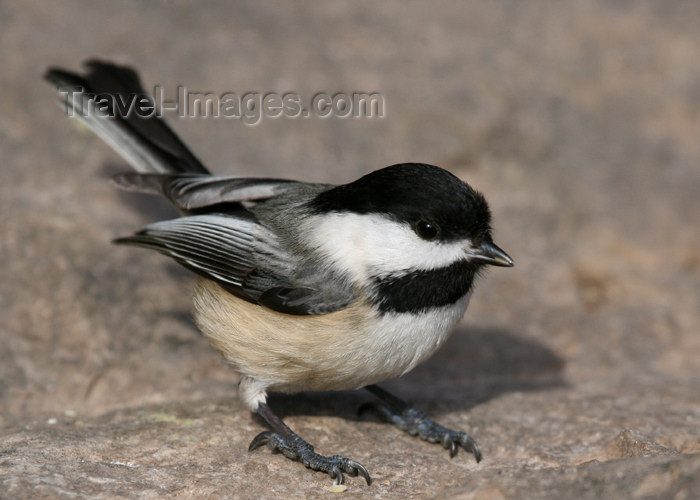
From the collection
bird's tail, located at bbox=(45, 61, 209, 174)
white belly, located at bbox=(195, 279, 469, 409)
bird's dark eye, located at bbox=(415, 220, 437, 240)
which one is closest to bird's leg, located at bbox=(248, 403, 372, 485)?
white belly, located at bbox=(195, 279, 469, 409)

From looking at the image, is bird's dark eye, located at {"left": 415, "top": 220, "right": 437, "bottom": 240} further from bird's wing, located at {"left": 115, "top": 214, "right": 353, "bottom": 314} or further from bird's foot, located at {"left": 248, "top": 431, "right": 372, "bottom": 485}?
bird's foot, located at {"left": 248, "top": 431, "right": 372, "bottom": 485}

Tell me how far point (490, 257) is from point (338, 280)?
75 cm

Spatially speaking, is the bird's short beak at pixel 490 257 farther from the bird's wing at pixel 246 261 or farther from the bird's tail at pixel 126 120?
the bird's tail at pixel 126 120

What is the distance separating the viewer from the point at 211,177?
16.0ft

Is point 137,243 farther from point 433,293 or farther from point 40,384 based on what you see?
point 433,293

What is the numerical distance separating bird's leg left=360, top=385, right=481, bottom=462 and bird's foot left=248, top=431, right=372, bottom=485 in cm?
64

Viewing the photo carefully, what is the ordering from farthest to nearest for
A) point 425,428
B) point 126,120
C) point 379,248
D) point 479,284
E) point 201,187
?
point 479,284 < point 126,120 < point 201,187 < point 425,428 < point 379,248

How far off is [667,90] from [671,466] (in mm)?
5559

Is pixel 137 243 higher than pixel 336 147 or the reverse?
the reverse

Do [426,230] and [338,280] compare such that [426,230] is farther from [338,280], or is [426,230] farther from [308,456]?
[308,456]

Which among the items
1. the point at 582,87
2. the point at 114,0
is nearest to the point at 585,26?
the point at 582,87

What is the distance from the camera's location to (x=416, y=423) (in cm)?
447

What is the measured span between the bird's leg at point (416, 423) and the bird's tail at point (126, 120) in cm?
192

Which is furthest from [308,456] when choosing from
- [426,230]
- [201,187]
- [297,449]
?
[201,187]
